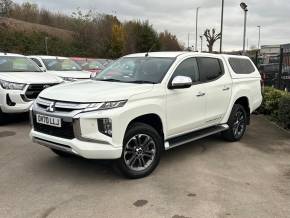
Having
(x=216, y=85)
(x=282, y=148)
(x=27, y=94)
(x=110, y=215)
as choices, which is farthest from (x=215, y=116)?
(x=27, y=94)

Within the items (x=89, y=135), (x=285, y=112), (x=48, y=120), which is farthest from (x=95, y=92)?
(x=285, y=112)

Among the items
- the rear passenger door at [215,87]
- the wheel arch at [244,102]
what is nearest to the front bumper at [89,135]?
the rear passenger door at [215,87]

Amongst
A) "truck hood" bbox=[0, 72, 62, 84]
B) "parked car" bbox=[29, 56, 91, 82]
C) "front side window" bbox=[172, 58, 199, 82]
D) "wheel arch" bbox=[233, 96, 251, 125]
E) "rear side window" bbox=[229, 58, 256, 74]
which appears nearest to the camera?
"front side window" bbox=[172, 58, 199, 82]

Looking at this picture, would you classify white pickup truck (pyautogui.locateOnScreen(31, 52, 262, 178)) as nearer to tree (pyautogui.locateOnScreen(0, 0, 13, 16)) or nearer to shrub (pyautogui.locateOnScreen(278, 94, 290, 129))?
shrub (pyautogui.locateOnScreen(278, 94, 290, 129))

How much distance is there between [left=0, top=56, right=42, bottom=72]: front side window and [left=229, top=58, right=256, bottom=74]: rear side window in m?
5.19

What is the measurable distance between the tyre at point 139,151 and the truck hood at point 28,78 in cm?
426

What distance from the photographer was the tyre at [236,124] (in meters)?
7.31

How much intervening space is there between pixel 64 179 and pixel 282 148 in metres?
4.23

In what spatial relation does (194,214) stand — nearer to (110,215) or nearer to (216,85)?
(110,215)

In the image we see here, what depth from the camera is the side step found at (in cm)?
574

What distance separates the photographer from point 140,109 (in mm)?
5094

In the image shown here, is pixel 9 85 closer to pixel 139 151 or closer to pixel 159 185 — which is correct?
Answer: pixel 139 151

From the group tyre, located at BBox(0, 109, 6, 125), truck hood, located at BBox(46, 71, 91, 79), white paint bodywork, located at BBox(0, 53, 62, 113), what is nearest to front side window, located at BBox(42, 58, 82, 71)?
truck hood, located at BBox(46, 71, 91, 79)

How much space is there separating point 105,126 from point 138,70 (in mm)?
1618
